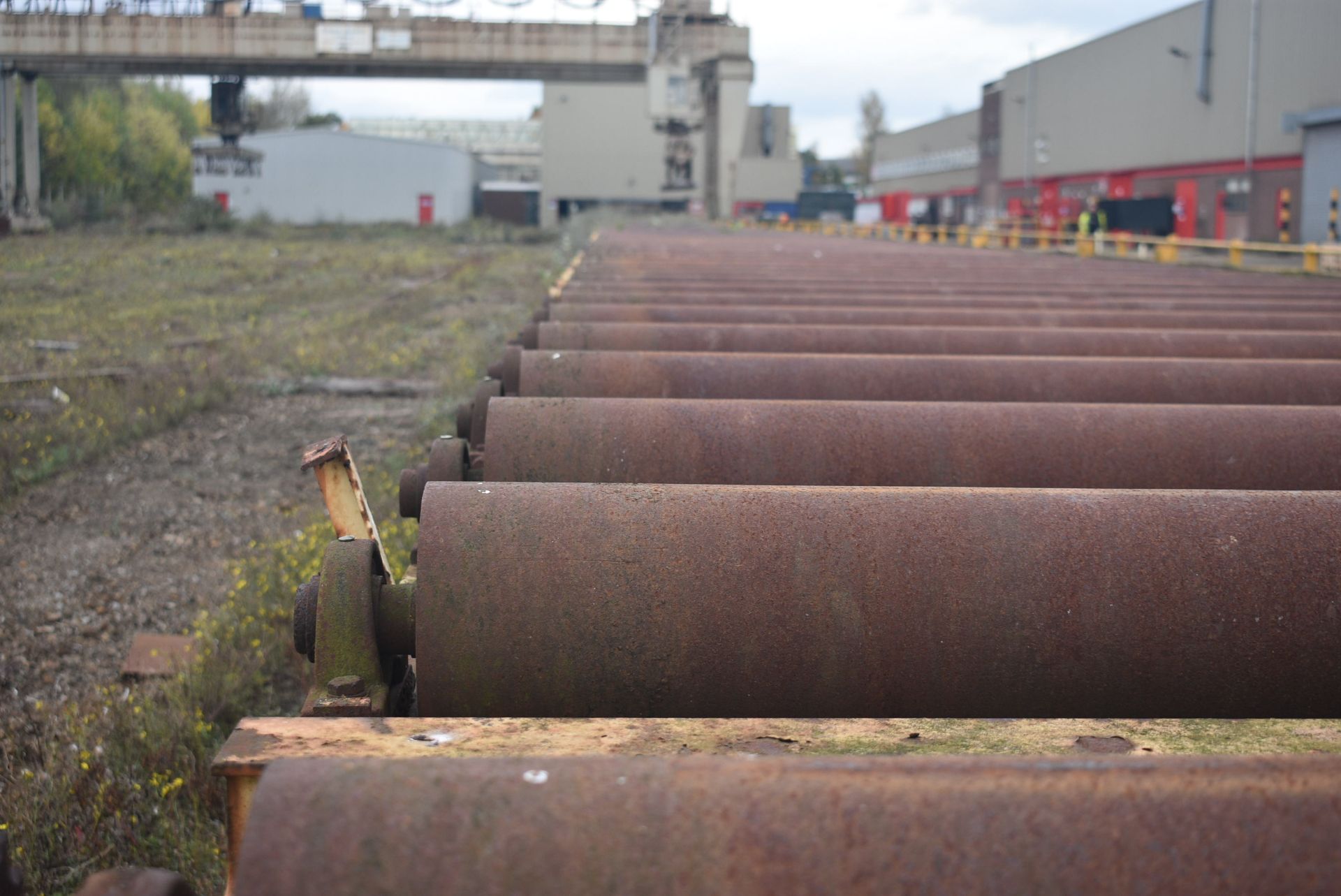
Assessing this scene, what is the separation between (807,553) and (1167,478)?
1.31 metres

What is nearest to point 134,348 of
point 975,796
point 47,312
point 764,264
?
point 47,312

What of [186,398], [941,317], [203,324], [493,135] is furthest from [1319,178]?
[493,135]

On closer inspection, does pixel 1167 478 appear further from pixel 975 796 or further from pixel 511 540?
pixel 975 796

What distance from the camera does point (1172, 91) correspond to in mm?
34750

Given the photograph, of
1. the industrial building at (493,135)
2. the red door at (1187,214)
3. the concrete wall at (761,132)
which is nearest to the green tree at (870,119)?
the industrial building at (493,135)

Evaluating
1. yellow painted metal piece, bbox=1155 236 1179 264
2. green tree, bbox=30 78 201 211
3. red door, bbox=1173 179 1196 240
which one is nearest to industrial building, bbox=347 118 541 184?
green tree, bbox=30 78 201 211

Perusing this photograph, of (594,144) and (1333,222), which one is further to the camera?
(594,144)

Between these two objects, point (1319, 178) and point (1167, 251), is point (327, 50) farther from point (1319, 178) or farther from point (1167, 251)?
point (1167, 251)

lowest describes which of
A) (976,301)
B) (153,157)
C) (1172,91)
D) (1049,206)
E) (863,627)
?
(863,627)

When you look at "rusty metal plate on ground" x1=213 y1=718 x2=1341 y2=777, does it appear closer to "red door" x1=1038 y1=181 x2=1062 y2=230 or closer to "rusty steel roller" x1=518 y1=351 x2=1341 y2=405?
"rusty steel roller" x1=518 y1=351 x2=1341 y2=405

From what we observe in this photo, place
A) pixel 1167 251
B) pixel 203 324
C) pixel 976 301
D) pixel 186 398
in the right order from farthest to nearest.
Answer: pixel 1167 251, pixel 203 324, pixel 186 398, pixel 976 301

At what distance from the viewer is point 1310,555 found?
1.89m

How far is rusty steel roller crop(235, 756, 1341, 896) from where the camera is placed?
109 cm

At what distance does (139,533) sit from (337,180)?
5235cm
